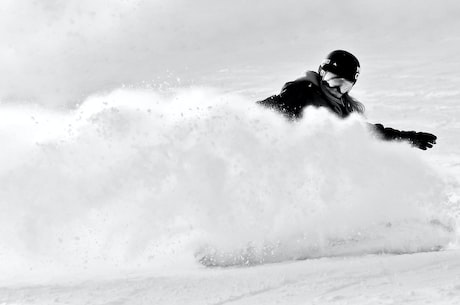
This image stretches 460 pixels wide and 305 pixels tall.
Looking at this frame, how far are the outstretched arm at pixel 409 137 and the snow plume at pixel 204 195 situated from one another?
0.83ft

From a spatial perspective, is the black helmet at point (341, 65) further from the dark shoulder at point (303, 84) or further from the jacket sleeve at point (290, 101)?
the jacket sleeve at point (290, 101)

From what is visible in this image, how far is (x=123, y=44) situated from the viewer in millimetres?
23578

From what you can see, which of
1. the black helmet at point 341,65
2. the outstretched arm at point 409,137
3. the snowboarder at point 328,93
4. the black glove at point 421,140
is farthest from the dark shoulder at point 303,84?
the black glove at point 421,140

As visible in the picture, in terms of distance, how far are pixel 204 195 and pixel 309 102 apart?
1080mm

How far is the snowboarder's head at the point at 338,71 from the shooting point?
17.9ft

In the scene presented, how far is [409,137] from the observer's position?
5551 millimetres

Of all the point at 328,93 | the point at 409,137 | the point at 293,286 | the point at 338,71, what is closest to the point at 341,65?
the point at 338,71

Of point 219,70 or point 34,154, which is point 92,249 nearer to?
point 34,154

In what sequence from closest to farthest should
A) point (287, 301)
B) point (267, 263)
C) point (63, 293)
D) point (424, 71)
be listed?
point (287, 301) < point (63, 293) < point (267, 263) < point (424, 71)

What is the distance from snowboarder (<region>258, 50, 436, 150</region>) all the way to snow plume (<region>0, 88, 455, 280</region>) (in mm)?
139

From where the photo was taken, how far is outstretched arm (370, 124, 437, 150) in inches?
216

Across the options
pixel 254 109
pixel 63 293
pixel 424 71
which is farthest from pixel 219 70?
pixel 63 293

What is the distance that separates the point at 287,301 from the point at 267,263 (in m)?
0.88

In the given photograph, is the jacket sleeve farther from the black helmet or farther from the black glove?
the black glove
